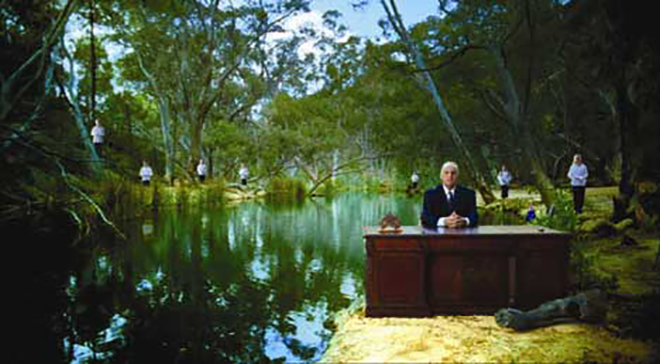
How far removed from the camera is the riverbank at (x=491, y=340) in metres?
3.88

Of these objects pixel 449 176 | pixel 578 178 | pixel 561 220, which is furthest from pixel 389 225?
pixel 578 178

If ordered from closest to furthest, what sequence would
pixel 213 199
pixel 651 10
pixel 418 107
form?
pixel 651 10 → pixel 213 199 → pixel 418 107

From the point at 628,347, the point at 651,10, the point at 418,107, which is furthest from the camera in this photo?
the point at 418,107

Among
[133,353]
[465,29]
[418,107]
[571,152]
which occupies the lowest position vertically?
[133,353]

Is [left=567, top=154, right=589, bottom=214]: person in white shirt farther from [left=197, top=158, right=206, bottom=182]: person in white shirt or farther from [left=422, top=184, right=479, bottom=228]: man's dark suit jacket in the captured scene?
[left=197, top=158, right=206, bottom=182]: person in white shirt

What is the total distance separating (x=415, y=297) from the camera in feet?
16.3

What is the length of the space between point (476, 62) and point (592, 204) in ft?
33.6

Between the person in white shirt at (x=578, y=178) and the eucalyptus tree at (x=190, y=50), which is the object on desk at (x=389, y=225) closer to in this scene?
the person in white shirt at (x=578, y=178)

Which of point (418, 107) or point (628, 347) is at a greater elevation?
point (418, 107)

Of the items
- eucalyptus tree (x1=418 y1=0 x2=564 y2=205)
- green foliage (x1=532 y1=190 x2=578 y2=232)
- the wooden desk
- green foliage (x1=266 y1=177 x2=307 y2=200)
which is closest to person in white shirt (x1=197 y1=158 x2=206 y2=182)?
green foliage (x1=266 y1=177 x2=307 y2=200)

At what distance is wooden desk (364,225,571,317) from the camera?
492 centimetres

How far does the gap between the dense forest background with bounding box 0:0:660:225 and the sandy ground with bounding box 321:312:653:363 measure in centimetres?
160

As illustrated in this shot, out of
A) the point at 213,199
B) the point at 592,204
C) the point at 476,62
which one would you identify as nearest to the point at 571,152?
the point at 476,62

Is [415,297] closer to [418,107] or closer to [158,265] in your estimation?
[158,265]
